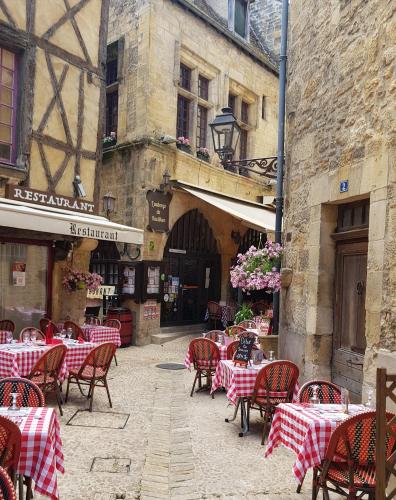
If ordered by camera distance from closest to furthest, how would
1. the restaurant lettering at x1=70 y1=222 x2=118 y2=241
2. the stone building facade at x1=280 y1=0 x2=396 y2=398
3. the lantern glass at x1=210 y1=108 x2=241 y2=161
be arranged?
1. the stone building facade at x1=280 y1=0 x2=396 y2=398
2. the restaurant lettering at x1=70 y1=222 x2=118 y2=241
3. the lantern glass at x1=210 y1=108 x2=241 y2=161

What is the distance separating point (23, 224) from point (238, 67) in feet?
30.1

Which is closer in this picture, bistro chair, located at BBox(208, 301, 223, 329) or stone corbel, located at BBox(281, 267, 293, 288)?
stone corbel, located at BBox(281, 267, 293, 288)

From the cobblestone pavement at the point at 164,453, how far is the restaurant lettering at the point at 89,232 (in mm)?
2135

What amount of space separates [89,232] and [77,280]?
2.00 meters

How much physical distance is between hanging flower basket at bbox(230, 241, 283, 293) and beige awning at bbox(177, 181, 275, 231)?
101 inches

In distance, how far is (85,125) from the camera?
8.84 m

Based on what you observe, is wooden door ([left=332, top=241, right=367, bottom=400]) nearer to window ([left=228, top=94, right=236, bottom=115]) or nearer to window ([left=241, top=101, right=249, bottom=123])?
window ([left=228, top=94, right=236, bottom=115])

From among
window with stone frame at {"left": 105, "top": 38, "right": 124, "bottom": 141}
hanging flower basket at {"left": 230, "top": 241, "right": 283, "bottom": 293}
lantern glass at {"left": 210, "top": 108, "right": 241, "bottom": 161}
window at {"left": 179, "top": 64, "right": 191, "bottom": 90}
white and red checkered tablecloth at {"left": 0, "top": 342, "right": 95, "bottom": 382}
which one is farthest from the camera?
window at {"left": 179, "top": 64, "right": 191, "bottom": 90}

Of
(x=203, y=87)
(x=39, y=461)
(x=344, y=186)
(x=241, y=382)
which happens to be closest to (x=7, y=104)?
(x=344, y=186)

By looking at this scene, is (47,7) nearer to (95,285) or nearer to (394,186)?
(95,285)

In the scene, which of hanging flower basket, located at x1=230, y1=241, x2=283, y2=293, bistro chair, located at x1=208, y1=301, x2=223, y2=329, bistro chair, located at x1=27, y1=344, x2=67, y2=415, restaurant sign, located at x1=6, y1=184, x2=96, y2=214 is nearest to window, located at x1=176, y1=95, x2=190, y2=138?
restaurant sign, located at x1=6, y1=184, x2=96, y2=214

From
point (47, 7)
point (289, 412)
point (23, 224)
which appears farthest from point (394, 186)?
point (47, 7)

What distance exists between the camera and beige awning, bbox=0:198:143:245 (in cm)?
574

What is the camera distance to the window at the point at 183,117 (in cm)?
1161
